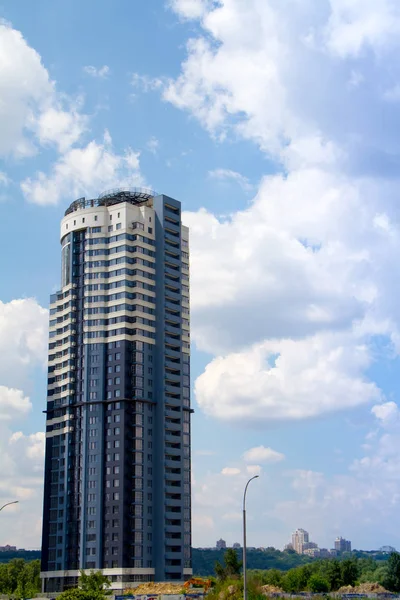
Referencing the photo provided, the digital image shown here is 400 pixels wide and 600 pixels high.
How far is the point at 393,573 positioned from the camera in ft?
547

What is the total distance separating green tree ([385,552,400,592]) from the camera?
165 metres

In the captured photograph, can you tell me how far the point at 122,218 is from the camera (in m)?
163

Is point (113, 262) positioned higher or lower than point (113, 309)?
higher

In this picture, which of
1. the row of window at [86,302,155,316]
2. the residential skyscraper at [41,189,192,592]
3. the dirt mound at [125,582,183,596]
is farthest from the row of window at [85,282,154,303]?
the dirt mound at [125,582,183,596]

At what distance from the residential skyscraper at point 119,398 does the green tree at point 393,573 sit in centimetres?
4245

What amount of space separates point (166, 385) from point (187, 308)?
64.0ft

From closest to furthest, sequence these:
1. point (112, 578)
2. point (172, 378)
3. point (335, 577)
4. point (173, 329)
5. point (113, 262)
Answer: point (112, 578) → point (172, 378) → point (113, 262) → point (173, 329) → point (335, 577)

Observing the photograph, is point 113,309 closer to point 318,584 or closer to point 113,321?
point 113,321

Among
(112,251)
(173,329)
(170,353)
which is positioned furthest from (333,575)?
(112,251)

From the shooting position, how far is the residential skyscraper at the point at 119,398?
148250 millimetres

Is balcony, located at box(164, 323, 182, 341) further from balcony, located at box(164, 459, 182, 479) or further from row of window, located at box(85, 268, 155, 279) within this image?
balcony, located at box(164, 459, 182, 479)

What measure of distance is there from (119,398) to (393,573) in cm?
6726

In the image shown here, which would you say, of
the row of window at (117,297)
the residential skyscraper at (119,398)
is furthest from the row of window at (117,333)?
the row of window at (117,297)

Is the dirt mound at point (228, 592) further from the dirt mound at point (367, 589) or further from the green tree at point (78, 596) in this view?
the dirt mound at point (367, 589)
